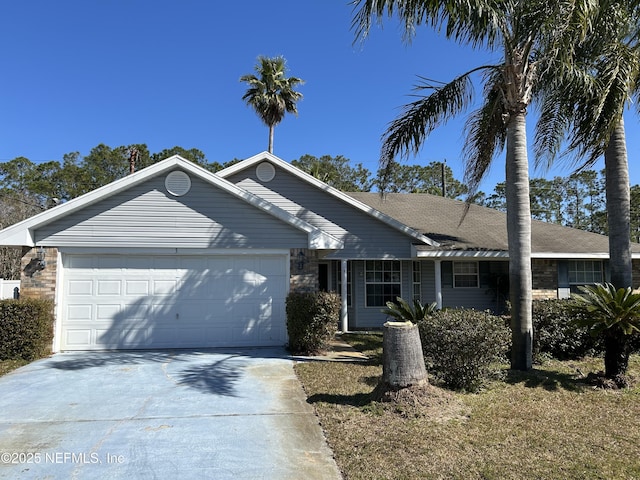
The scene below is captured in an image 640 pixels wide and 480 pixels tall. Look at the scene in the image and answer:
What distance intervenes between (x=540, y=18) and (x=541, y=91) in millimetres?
2229

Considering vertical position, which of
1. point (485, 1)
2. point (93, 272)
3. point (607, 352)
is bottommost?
point (607, 352)

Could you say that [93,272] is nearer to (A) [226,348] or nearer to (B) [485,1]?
(A) [226,348]

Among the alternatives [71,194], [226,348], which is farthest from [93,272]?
[71,194]

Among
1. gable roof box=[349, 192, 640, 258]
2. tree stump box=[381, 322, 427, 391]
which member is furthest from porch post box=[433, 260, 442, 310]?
tree stump box=[381, 322, 427, 391]

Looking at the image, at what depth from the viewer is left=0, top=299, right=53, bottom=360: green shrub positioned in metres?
8.74

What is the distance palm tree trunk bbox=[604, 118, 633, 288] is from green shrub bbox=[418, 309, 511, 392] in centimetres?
410

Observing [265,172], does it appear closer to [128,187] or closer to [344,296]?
[344,296]

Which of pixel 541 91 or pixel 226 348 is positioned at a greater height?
pixel 541 91

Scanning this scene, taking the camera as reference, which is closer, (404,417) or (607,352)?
(404,417)

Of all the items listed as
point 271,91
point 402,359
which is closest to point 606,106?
point 402,359

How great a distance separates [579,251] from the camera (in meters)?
14.8

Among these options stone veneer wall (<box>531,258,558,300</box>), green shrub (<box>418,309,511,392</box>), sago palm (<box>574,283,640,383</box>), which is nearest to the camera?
green shrub (<box>418,309,511,392</box>)

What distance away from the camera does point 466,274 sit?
611 inches

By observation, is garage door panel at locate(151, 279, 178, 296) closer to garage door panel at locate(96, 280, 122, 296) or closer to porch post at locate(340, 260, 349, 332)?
garage door panel at locate(96, 280, 122, 296)
